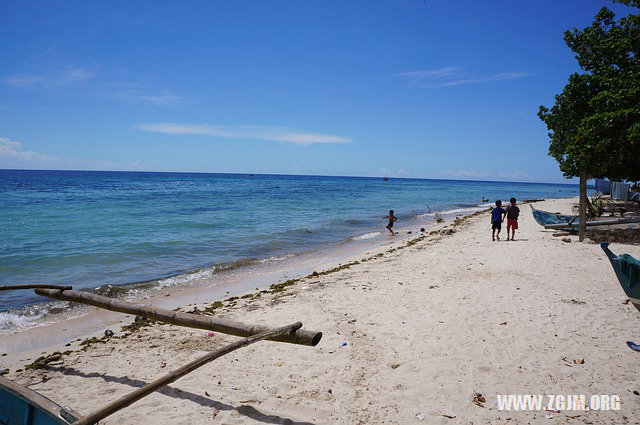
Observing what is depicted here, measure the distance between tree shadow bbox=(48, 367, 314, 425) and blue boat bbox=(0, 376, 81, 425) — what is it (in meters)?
1.82

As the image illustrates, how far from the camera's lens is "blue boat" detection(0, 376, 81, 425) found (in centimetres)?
283

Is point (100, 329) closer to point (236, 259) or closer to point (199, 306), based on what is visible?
point (199, 306)

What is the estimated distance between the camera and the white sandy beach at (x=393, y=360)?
14.4ft

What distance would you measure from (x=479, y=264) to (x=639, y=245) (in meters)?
6.70

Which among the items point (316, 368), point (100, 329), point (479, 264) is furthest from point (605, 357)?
point (100, 329)

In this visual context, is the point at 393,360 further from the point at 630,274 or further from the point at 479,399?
the point at 630,274

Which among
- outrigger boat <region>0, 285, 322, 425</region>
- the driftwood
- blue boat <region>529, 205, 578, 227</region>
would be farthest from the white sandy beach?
blue boat <region>529, 205, 578, 227</region>

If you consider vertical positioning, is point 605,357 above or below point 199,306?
above

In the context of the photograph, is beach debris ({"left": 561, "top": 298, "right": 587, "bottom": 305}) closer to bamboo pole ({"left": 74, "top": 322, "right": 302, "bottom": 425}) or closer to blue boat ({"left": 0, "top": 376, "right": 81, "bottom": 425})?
bamboo pole ({"left": 74, "top": 322, "right": 302, "bottom": 425})

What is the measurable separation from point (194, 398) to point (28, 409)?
199 centimetres

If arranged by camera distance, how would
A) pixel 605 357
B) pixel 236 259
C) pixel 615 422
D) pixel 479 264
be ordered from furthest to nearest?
pixel 236 259 → pixel 479 264 → pixel 605 357 → pixel 615 422

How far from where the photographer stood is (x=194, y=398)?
15.6 ft

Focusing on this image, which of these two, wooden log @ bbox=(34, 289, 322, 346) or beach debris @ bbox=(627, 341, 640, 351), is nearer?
wooden log @ bbox=(34, 289, 322, 346)

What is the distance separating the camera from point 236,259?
14703 millimetres
